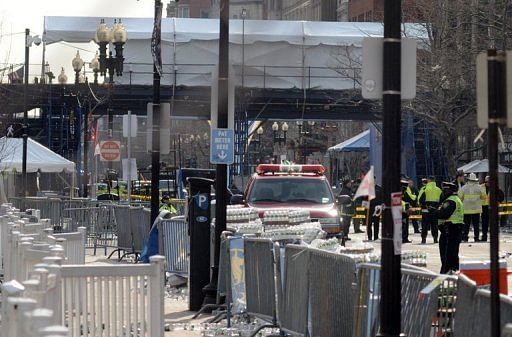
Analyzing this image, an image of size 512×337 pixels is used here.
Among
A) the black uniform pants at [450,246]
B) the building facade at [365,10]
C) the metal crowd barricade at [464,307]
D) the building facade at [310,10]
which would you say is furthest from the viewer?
the building facade at [310,10]

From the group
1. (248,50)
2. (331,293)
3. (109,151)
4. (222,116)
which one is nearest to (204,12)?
(248,50)

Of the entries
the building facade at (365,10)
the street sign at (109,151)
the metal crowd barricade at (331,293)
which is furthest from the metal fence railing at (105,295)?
the building facade at (365,10)

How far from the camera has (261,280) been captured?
44.7ft

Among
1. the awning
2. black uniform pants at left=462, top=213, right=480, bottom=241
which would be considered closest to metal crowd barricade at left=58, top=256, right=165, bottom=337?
black uniform pants at left=462, top=213, right=480, bottom=241

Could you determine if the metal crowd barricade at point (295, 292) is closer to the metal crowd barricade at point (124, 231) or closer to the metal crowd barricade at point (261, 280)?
the metal crowd barricade at point (261, 280)

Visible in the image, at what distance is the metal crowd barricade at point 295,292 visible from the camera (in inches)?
470

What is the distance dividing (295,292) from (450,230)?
407 inches

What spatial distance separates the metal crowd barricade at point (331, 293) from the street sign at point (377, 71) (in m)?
1.62

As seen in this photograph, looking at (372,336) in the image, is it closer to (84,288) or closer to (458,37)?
(84,288)

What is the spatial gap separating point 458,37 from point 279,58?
15732 millimetres

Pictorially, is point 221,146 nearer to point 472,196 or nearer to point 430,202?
point 472,196

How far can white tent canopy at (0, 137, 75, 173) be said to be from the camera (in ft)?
140

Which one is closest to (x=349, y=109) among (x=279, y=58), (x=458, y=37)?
(x=279, y=58)

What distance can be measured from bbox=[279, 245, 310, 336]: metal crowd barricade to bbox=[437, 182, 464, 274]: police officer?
921cm
